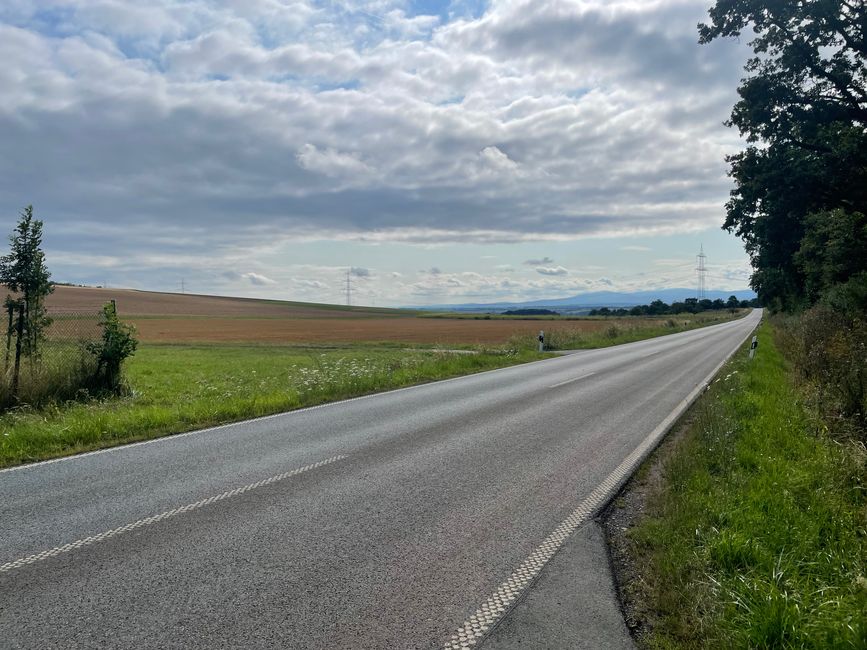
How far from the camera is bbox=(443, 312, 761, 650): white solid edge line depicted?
338 cm

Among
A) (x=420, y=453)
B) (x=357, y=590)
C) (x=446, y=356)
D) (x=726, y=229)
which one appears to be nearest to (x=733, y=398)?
(x=420, y=453)

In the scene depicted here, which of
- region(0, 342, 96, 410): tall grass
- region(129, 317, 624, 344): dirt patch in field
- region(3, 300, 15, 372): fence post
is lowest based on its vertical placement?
region(129, 317, 624, 344): dirt patch in field

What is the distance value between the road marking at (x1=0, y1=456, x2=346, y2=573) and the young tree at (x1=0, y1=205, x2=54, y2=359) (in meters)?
7.41

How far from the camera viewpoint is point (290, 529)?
481 centimetres

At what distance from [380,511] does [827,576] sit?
3455 millimetres

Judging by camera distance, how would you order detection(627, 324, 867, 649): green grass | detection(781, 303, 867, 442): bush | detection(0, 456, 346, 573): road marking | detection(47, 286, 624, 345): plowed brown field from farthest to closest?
detection(47, 286, 624, 345): plowed brown field, detection(781, 303, 867, 442): bush, detection(0, 456, 346, 573): road marking, detection(627, 324, 867, 649): green grass

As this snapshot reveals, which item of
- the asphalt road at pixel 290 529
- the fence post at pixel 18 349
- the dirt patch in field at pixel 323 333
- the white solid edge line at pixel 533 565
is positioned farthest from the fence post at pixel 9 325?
the dirt patch in field at pixel 323 333

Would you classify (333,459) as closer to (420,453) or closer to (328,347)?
(420,453)

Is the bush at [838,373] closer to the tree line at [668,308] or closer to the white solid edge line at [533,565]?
the white solid edge line at [533,565]

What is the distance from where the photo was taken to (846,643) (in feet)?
9.71

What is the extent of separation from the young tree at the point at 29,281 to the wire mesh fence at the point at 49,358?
3cm

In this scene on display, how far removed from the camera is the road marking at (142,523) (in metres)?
4.20

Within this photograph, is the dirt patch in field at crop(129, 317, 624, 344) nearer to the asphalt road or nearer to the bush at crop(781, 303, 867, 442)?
the bush at crop(781, 303, 867, 442)

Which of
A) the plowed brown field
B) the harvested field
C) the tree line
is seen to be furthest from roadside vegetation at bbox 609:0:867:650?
the tree line
